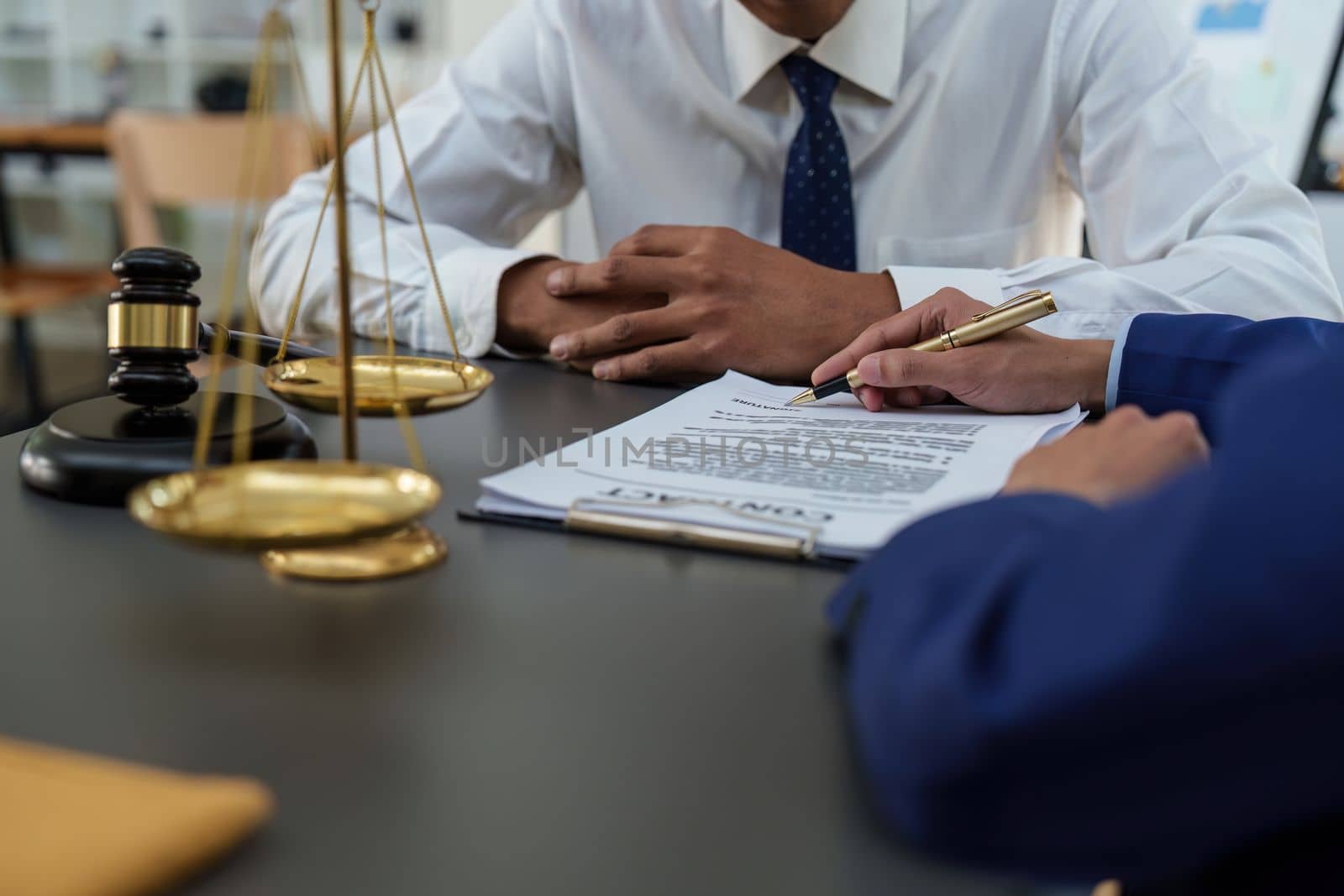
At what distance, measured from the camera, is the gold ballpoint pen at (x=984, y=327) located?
79 centimetres

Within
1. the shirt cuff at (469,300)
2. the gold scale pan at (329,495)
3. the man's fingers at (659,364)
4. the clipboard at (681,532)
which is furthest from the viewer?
the shirt cuff at (469,300)

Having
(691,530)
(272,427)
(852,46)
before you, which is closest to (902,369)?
(691,530)

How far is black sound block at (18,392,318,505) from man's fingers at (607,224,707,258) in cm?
47

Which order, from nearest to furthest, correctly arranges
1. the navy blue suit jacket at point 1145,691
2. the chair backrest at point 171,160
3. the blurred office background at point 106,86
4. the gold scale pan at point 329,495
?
the navy blue suit jacket at point 1145,691 < the gold scale pan at point 329,495 < the chair backrest at point 171,160 < the blurred office background at point 106,86

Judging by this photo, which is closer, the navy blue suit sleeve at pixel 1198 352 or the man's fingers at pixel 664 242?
the navy blue suit sleeve at pixel 1198 352

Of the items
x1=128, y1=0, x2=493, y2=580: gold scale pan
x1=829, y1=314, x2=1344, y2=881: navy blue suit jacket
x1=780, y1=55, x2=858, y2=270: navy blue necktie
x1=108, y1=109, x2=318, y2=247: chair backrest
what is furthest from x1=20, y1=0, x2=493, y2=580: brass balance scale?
x1=108, y1=109, x2=318, y2=247: chair backrest

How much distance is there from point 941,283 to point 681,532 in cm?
55

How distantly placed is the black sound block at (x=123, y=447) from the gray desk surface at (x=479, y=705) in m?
0.02

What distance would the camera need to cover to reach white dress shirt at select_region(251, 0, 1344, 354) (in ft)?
3.89

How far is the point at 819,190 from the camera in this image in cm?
128

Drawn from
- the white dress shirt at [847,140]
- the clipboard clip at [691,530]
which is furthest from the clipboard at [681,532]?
the white dress shirt at [847,140]

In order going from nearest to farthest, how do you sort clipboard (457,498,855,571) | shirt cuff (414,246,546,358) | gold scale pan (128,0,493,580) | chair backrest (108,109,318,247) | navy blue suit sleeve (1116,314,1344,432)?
gold scale pan (128,0,493,580) → clipboard (457,498,855,571) → navy blue suit sleeve (1116,314,1344,432) → shirt cuff (414,246,546,358) → chair backrest (108,109,318,247)

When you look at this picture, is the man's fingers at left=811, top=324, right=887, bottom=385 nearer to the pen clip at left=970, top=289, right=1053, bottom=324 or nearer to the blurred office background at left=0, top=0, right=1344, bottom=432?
the pen clip at left=970, top=289, right=1053, bottom=324

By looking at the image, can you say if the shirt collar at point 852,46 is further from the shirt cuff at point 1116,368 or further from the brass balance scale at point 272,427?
the brass balance scale at point 272,427
